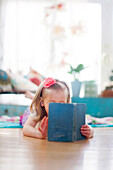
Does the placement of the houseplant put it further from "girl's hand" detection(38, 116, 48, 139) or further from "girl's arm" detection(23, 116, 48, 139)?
"girl's hand" detection(38, 116, 48, 139)

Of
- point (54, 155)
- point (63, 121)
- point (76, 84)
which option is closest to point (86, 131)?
point (63, 121)

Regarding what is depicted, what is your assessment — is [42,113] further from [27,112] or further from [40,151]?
[27,112]

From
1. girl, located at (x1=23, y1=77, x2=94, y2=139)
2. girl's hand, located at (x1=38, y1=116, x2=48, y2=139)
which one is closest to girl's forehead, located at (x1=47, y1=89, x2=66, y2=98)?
girl, located at (x1=23, y1=77, x2=94, y2=139)

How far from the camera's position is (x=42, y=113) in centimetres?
184

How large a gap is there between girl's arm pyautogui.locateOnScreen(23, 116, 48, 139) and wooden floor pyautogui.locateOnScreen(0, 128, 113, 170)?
9 cm

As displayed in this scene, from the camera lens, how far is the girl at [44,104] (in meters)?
1.75

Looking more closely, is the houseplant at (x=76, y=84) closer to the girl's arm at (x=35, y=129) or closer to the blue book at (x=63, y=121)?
the girl's arm at (x=35, y=129)

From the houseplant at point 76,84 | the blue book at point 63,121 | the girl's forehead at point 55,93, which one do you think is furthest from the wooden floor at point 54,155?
the houseplant at point 76,84

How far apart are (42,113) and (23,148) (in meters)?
0.47

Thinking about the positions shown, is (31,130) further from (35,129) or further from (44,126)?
(44,126)

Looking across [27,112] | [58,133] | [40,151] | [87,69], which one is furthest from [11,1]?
[40,151]

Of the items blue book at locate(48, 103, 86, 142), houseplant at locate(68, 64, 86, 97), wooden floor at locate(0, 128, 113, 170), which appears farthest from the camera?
houseplant at locate(68, 64, 86, 97)

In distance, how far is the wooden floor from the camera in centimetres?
103

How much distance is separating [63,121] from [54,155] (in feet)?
1.29
